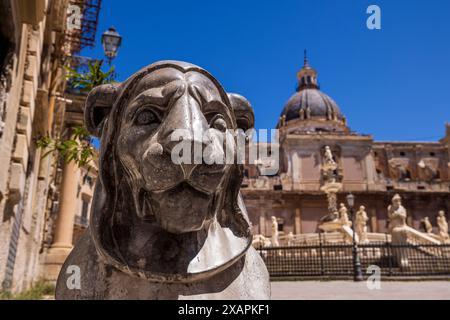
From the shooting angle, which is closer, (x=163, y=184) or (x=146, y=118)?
(x=163, y=184)

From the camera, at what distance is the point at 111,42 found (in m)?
6.94

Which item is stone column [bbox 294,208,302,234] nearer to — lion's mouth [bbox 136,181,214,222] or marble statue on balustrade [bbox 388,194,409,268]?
marble statue on balustrade [bbox 388,194,409,268]

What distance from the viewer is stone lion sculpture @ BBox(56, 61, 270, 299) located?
1.54m

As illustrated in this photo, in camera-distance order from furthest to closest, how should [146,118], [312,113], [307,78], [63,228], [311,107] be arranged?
1. [307,78]
2. [311,107]
3. [312,113]
4. [63,228]
5. [146,118]

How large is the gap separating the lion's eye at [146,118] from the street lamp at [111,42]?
18.9 ft

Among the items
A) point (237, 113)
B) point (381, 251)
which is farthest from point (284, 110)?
point (237, 113)

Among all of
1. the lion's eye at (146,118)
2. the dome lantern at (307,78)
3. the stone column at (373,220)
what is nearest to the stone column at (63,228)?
the lion's eye at (146,118)

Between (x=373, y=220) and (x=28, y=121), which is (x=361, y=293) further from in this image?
(x=373, y=220)

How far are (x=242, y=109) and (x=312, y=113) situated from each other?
55103 millimetres

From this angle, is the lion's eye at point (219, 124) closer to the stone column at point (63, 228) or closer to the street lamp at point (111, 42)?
the street lamp at point (111, 42)

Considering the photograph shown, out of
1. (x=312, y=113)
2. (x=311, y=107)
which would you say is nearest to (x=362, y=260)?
(x=312, y=113)

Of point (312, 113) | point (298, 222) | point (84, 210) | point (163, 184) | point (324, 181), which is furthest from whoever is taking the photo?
point (312, 113)
